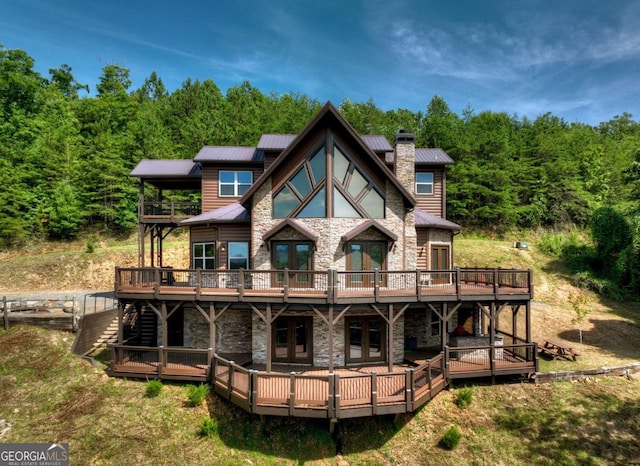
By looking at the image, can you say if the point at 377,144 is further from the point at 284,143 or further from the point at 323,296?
the point at 323,296

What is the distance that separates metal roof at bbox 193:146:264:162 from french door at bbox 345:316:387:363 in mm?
10552

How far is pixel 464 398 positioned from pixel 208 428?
9353 mm

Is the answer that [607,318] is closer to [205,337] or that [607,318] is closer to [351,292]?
[351,292]

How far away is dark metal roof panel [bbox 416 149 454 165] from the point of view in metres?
19.3

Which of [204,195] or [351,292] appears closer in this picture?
[351,292]

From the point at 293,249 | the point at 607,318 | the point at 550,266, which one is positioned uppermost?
the point at 293,249

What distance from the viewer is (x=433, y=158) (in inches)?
775

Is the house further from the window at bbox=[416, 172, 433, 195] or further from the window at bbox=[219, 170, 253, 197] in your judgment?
the window at bbox=[416, 172, 433, 195]

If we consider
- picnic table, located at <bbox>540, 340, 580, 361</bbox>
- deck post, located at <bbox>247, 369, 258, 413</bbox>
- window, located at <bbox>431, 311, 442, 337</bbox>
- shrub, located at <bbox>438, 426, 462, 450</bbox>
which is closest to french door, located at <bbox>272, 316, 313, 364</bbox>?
deck post, located at <bbox>247, 369, 258, 413</bbox>

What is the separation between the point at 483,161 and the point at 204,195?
30.9m

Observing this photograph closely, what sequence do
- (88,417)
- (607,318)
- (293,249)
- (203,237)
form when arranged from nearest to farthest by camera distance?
(88,417) < (293,249) < (203,237) < (607,318)

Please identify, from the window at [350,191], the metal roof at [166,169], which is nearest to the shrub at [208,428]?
the window at [350,191]

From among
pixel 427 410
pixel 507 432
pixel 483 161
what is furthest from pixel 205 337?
pixel 483 161

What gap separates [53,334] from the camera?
52.3ft
